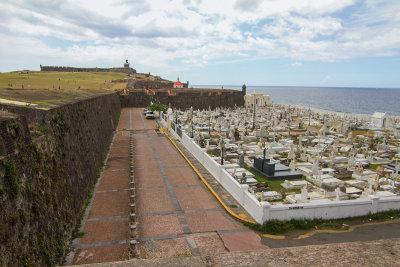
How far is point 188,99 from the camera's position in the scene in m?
53.9

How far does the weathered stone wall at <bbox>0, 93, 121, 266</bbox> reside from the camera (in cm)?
504

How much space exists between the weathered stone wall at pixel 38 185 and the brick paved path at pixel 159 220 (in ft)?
2.83

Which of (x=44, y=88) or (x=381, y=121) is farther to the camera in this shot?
(x=381, y=121)

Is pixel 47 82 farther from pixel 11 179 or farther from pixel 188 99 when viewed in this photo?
pixel 11 179

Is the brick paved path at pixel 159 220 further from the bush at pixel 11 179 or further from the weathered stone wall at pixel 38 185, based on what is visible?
the bush at pixel 11 179

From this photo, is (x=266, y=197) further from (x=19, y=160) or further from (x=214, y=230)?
(x=19, y=160)

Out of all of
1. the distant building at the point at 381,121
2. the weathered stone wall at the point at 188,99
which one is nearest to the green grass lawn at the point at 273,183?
the distant building at the point at 381,121

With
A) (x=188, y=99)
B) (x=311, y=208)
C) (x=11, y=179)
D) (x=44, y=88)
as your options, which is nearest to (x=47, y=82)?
(x=44, y=88)

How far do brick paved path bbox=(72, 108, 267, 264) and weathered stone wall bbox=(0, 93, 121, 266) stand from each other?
0.86m

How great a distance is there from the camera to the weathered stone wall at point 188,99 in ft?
168

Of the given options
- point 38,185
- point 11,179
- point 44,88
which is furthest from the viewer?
point 44,88

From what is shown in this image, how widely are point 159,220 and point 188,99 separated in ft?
150

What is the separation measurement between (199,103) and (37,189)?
48989mm

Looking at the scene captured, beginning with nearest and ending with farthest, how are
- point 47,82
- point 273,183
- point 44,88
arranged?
point 273,183
point 44,88
point 47,82
